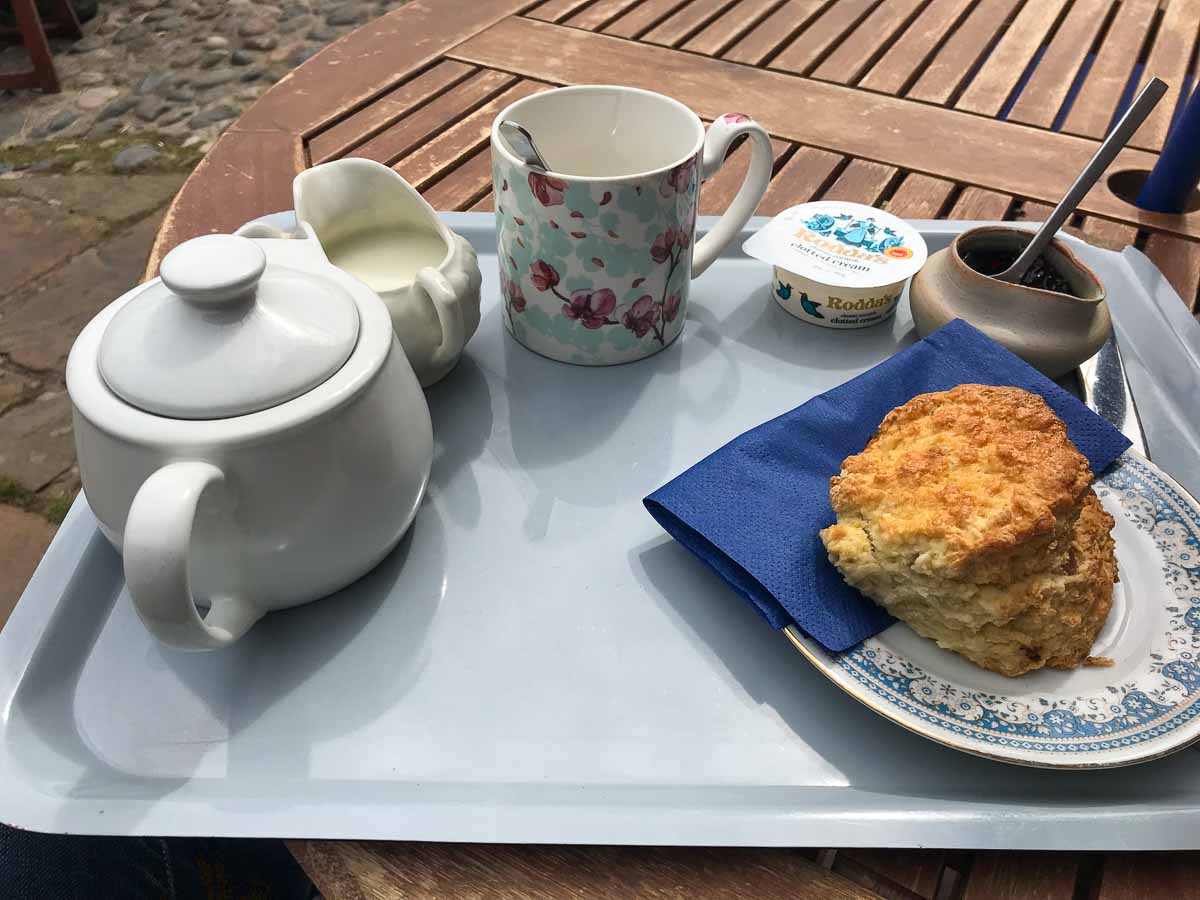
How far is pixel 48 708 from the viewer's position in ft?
1.60

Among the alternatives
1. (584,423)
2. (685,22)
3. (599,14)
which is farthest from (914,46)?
(584,423)

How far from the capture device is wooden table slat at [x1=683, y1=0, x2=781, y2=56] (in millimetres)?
1137

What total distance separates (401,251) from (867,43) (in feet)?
2.65

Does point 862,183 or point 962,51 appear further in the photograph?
point 962,51

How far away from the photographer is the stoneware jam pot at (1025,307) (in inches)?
25.5

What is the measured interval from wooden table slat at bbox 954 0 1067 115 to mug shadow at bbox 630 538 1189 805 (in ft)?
2.61

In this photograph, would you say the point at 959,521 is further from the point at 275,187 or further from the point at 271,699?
the point at 275,187

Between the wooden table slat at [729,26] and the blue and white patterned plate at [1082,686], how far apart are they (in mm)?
854

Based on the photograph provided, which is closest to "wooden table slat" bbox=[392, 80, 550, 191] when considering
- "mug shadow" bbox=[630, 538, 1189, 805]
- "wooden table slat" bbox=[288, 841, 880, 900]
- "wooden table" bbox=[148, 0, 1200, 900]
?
"wooden table" bbox=[148, 0, 1200, 900]

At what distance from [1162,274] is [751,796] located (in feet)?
2.18

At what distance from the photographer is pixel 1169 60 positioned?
1157 millimetres

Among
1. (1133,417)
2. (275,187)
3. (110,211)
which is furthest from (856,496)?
(110,211)

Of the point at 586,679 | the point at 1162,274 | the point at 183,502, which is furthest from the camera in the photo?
the point at 1162,274

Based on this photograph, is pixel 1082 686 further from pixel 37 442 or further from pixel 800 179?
pixel 37 442
